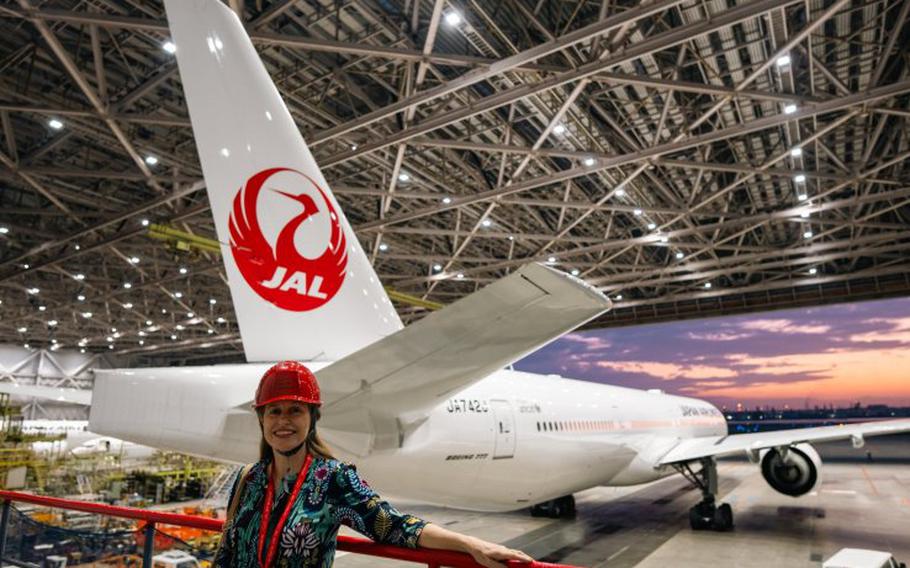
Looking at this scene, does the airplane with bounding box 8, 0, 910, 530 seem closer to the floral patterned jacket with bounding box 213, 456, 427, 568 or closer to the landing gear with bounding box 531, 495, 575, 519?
the floral patterned jacket with bounding box 213, 456, 427, 568

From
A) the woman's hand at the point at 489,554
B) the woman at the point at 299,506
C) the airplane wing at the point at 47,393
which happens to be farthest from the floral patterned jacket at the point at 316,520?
the airplane wing at the point at 47,393

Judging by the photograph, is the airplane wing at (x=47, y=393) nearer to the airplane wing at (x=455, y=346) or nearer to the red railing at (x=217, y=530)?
the red railing at (x=217, y=530)

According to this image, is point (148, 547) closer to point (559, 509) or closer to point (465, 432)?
point (465, 432)

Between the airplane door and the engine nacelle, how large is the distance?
834cm

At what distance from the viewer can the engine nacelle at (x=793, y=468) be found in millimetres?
12547

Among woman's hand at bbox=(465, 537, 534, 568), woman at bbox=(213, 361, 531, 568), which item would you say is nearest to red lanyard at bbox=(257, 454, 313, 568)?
woman at bbox=(213, 361, 531, 568)

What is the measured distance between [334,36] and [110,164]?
384 inches

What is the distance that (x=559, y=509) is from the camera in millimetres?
14367

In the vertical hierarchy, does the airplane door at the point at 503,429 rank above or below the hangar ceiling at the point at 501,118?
below

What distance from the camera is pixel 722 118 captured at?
14.8 metres

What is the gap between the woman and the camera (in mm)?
1900

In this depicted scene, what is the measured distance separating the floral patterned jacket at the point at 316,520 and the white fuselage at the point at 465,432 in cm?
181

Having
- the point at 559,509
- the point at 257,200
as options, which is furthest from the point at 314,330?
the point at 559,509

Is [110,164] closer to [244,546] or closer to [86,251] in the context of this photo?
[86,251]
